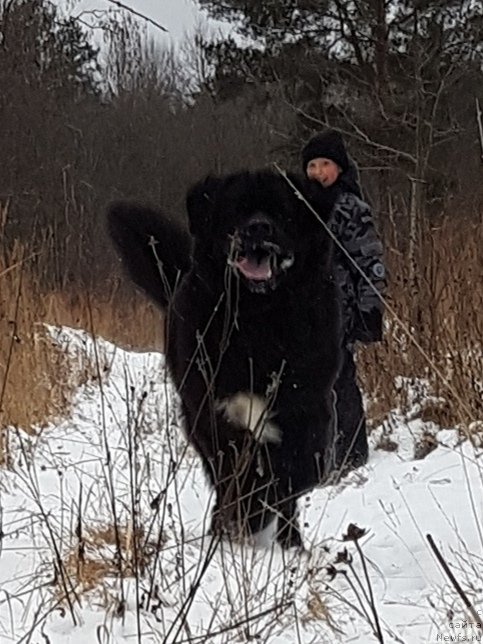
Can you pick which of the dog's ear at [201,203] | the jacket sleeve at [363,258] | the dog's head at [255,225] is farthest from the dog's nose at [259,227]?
the jacket sleeve at [363,258]

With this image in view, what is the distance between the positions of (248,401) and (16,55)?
353 inches

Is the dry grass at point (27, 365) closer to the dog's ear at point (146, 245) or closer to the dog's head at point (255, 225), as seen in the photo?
the dog's ear at point (146, 245)

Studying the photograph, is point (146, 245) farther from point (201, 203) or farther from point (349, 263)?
point (349, 263)

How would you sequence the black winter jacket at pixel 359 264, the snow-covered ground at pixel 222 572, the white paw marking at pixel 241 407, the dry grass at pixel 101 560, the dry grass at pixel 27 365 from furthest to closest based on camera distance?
the dry grass at pixel 27 365
the black winter jacket at pixel 359 264
the white paw marking at pixel 241 407
the dry grass at pixel 101 560
the snow-covered ground at pixel 222 572

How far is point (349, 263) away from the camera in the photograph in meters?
4.59

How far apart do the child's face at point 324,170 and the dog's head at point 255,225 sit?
115 centimetres

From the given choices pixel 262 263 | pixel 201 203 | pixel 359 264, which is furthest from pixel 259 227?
pixel 359 264

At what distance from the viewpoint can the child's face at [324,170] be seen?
15.1 feet

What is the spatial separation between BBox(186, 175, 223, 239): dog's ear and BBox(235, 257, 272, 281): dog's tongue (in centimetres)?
18

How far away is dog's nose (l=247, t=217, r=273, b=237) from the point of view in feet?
11.0

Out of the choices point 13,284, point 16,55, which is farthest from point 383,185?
point 13,284

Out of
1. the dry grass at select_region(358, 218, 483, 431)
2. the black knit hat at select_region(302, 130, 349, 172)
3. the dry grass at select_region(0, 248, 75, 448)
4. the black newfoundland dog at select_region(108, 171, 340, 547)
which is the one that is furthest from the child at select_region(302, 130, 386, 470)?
the dry grass at select_region(0, 248, 75, 448)

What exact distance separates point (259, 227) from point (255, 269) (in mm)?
144

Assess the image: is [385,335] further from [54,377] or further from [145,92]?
[145,92]
